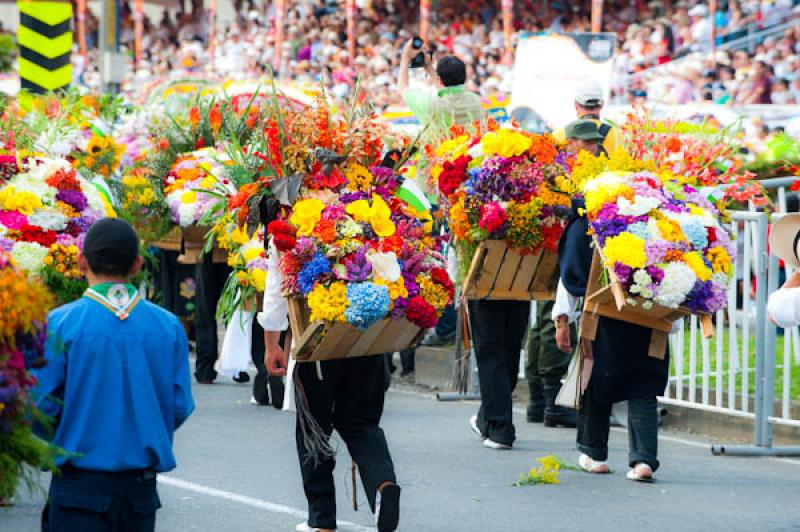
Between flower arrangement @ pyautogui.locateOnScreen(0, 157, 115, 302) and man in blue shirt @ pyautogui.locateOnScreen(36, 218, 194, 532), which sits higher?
flower arrangement @ pyautogui.locateOnScreen(0, 157, 115, 302)

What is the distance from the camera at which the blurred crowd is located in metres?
21.8

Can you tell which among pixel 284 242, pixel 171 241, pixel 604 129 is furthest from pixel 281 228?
pixel 171 241

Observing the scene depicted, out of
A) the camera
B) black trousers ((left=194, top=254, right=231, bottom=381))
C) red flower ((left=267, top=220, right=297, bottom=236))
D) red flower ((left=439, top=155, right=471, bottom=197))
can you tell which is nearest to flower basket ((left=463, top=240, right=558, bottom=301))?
red flower ((left=439, top=155, right=471, bottom=197))

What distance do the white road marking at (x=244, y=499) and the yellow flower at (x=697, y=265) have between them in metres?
2.23

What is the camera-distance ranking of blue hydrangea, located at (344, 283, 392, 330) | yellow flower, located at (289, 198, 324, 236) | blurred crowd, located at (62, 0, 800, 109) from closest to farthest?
blue hydrangea, located at (344, 283, 392, 330) → yellow flower, located at (289, 198, 324, 236) → blurred crowd, located at (62, 0, 800, 109)

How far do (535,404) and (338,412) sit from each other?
4123mm

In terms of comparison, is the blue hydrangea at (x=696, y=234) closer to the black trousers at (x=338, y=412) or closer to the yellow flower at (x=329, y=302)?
the black trousers at (x=338, y=412)

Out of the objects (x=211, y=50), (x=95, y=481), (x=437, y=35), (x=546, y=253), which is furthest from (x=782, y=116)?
(x=211, y=50)

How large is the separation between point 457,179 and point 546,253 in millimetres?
773

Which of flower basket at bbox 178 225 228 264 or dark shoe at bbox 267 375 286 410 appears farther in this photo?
flower basket at bbox 178 225 228 264

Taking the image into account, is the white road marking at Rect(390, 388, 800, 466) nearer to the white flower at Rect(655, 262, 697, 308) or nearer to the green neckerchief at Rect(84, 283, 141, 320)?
the white flower at Rect(655, 262, 697, 308)

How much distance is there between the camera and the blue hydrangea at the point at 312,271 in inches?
283

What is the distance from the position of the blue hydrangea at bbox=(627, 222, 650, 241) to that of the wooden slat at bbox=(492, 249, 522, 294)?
5.33 feet

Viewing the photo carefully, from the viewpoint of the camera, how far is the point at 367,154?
7.71 metres
